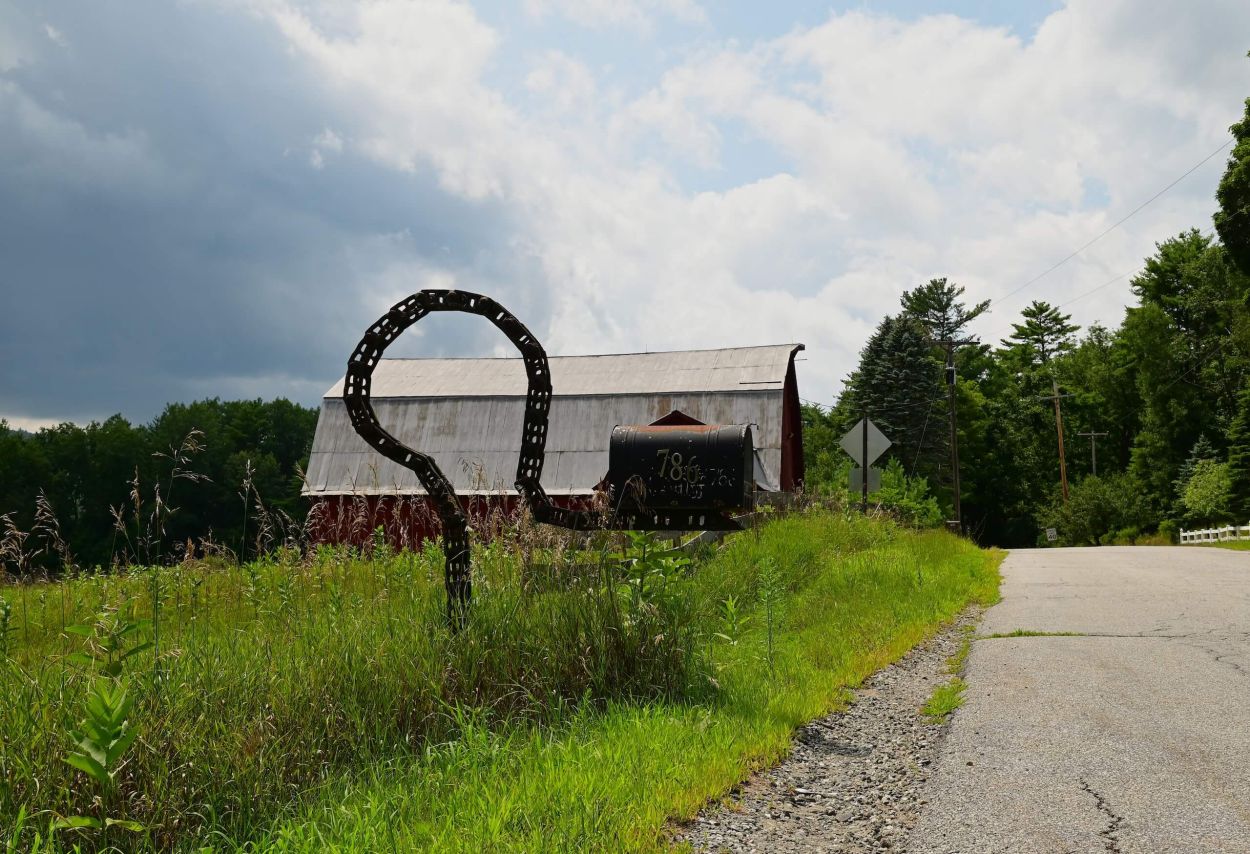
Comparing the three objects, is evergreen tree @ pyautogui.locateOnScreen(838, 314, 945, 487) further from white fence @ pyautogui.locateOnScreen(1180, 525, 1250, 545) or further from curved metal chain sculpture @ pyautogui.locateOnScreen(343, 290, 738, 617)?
curved metal chain sculpture @ pyautogui.locateOnScreen(343, 290, 738, 617)

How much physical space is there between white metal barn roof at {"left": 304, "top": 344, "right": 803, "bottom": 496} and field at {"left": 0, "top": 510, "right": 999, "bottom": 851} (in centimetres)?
1918

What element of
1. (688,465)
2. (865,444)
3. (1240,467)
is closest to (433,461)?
(688,465)

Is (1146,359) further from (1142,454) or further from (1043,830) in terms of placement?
(1043,830)

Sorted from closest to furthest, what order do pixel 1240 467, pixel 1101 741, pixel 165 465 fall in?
1. pixel 1101 741
2. pixel 165 465
3. pixel 1240 467

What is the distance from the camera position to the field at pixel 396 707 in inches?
156

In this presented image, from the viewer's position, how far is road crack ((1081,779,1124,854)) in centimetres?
401

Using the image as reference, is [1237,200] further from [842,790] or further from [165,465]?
[165,465]

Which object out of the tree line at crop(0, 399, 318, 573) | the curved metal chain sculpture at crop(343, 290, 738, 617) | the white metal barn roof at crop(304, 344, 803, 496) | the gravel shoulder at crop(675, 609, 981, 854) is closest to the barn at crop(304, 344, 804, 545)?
the white metal barn roof at crop(304, 344, 803, 496)

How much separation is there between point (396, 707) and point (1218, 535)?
129 feet

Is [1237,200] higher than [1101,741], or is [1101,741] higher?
[1237,200]

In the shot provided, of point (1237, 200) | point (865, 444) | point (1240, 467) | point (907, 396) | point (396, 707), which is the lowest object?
point (396, 707)

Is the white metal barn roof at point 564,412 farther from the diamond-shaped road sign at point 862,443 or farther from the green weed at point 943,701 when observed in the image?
the green weed at point 943,701

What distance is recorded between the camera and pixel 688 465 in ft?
37.0

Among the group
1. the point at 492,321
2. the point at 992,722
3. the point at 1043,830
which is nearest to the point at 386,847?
the point at 1043,830
